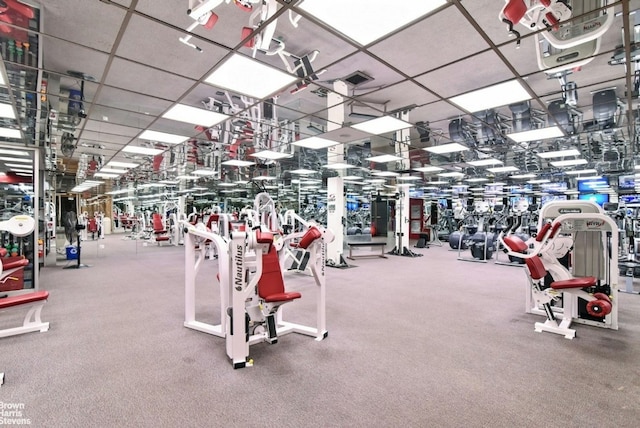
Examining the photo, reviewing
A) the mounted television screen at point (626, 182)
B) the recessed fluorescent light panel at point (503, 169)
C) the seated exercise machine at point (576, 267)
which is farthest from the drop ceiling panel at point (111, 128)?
the mounted television screen at point (626, 182)

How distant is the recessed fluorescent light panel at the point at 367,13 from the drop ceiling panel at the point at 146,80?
2221mm

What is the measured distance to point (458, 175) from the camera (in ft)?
39.2

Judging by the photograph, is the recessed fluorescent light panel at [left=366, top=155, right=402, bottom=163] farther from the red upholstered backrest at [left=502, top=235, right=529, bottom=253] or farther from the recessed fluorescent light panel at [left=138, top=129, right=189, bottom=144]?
the recessed fluorescent light panel at [left=138, top=129, right=189, bottom=144]

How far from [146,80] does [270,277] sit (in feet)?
10.3

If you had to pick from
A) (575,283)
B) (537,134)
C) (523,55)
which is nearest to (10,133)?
(523,55)

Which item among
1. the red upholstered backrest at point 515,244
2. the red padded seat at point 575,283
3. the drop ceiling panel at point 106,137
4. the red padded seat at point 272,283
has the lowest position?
the red padded seat at point 575,283

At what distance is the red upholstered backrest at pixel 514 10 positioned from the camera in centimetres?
195

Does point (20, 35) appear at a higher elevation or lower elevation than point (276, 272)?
higher

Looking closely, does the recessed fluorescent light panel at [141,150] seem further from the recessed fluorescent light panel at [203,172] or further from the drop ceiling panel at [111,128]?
the recessed fluorescent light panel at [203,172]

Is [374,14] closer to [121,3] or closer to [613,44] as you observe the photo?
[121,3]

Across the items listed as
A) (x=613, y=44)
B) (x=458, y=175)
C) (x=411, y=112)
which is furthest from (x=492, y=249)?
(x=613, y=44)

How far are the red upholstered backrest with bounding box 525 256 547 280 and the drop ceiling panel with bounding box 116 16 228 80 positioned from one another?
14.6ft

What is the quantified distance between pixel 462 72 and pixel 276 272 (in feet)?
10.9

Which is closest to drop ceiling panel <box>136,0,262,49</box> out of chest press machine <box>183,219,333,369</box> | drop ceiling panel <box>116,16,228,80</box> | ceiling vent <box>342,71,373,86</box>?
drop ceiling panel <box>116,16,228,80</box>
